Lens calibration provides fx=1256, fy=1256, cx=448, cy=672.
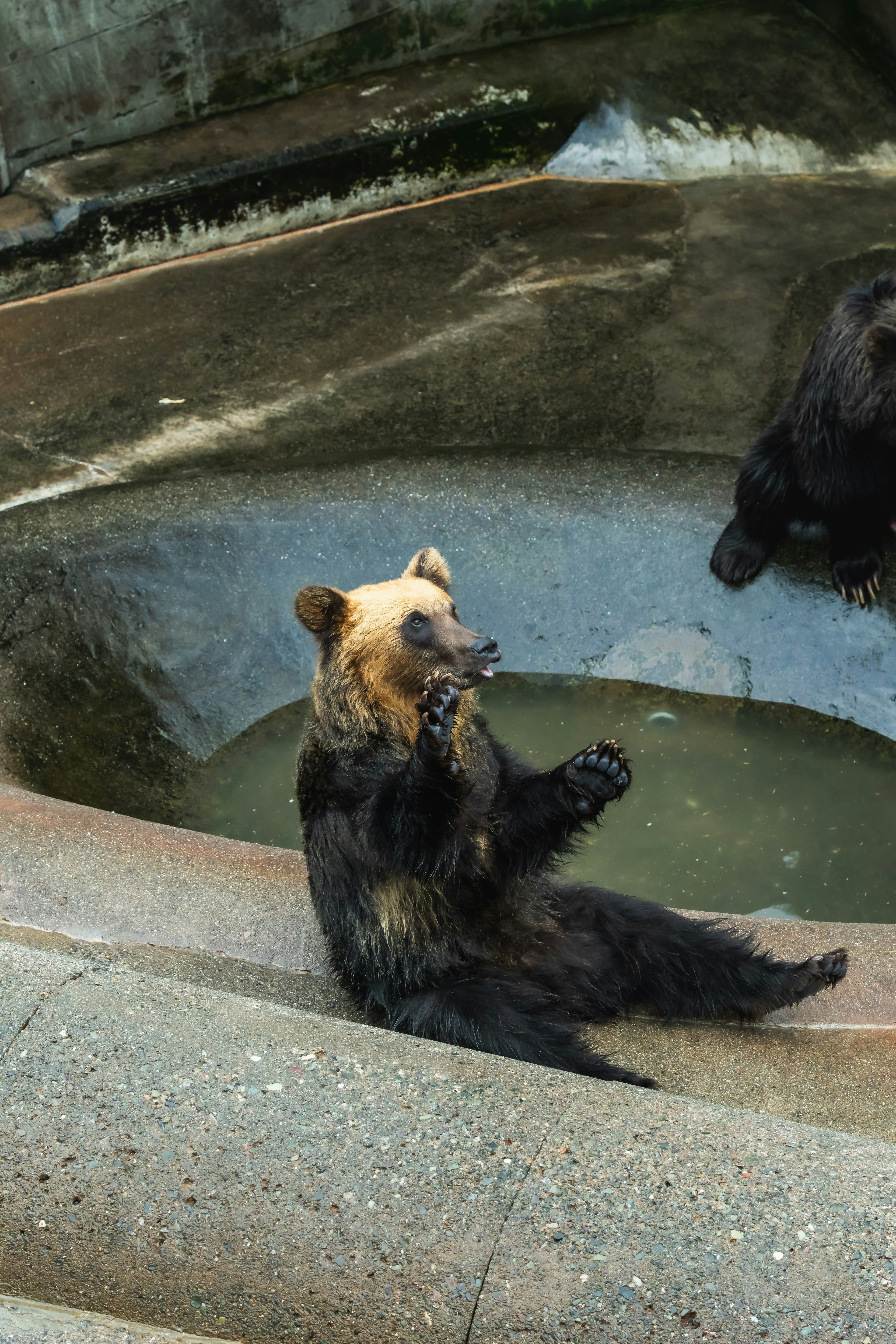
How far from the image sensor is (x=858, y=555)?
18.9 ft

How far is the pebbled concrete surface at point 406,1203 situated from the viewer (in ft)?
7.24

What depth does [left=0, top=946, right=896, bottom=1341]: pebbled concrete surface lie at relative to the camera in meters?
2.21

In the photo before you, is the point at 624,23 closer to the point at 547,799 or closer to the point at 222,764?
the point at 222,764

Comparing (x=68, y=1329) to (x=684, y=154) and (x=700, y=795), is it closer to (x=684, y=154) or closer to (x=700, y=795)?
(x=700, y=795)

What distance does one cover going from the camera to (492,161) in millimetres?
9297

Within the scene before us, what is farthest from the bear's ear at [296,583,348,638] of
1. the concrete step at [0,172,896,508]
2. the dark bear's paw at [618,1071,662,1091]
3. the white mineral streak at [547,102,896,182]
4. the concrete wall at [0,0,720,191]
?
the white mineral streak at [547,102,896,182]

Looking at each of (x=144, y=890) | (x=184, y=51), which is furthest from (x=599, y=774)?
(x=184, y=51)

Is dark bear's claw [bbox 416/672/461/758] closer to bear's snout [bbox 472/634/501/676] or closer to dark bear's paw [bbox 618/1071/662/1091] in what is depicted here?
bear's snout [bbox 472/634/501/676]

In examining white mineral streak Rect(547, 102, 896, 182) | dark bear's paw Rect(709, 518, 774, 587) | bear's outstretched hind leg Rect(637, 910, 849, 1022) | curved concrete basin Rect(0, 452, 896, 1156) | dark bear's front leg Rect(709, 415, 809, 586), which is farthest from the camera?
white mineral streak Rect(547, 102, 896, 182)

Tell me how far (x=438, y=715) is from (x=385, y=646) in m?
0.59

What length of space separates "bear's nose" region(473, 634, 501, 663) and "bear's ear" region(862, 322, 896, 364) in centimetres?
252

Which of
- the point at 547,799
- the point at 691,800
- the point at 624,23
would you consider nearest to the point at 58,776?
the point at 547,799

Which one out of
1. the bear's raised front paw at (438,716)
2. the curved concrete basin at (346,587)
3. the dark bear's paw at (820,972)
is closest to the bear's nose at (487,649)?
the bear's raised front paw at (438,716)

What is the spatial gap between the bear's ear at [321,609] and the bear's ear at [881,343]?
2.66 m
